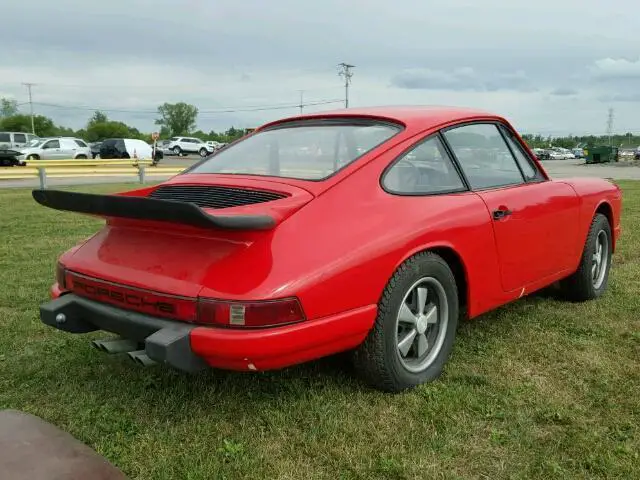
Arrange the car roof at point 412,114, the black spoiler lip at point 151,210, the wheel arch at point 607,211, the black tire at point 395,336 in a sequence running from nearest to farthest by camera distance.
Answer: the black spoiler lip at point 151,210 < the black tire at point 395,336 < the car roof at point 412,114 < the wheel arch at point 607,211

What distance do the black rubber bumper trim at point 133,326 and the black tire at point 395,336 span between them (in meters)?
0.79

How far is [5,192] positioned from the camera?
14.1 metres

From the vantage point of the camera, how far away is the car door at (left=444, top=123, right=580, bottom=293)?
3.45m

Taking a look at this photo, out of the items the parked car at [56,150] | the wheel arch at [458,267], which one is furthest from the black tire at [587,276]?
the parked car at [56,150]

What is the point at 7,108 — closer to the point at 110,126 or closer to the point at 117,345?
the point at 110,126

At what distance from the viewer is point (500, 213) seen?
3.40 meters

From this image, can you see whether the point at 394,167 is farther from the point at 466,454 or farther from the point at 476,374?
the point at 466,454

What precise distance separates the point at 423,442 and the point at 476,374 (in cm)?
80

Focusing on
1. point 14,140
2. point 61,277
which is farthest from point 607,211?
point 14,140

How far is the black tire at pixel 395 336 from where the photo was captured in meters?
2.73

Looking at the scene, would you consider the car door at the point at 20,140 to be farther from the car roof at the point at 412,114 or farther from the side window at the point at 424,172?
the side window at the point at 424,172

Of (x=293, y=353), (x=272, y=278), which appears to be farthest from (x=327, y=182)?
(x=293, y=353)

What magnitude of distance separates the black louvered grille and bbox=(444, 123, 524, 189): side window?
4.06 ft

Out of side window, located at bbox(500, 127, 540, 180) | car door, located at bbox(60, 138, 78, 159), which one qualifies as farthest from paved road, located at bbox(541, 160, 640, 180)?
car door, located at bbox(60, 138, 78, 159)
